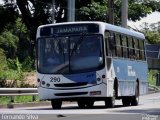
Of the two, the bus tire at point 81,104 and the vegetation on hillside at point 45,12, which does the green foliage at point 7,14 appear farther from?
the bus tire at point 81,104

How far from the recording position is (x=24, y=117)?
8531mm

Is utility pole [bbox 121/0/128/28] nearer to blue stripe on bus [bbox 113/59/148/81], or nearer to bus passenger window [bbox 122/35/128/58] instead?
blue stripe on bus [bbox 113/59/148/81]

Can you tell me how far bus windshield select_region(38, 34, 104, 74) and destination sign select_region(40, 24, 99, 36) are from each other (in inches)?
9.2

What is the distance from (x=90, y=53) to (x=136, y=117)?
42.1ft

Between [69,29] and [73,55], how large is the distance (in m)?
1.11

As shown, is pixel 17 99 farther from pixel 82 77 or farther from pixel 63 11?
pixel 63 11

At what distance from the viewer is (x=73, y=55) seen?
2323cm

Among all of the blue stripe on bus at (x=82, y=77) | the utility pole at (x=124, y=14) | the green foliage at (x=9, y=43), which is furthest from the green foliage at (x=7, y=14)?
the green foliage at (x=9, y=43)

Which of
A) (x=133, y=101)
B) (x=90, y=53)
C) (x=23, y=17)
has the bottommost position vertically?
(x=133, y=101)

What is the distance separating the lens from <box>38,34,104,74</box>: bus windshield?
76.0ft

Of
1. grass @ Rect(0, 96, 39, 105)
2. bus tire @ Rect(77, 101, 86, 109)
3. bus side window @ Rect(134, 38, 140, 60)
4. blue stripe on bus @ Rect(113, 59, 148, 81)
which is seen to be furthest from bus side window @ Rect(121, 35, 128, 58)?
grass @ Rect(0, 96, 39, 105)

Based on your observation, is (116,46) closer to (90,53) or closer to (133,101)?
(90,53)

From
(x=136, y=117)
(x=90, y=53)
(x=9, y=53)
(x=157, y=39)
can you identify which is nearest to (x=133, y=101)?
(x=90, y=53)

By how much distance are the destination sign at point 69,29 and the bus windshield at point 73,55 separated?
0.23 meters
